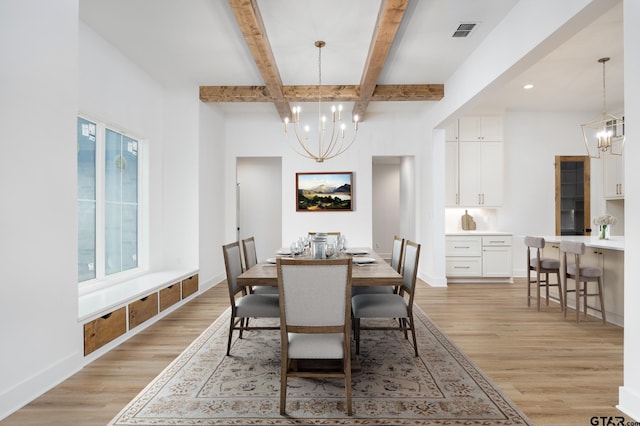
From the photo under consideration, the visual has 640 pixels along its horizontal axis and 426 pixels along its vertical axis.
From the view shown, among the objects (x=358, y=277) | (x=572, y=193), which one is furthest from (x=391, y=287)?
(x=572, y=193)

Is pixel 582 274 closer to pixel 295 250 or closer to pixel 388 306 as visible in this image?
pixel 388 306

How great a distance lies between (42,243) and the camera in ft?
8.09

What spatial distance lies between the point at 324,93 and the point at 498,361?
3831 mm

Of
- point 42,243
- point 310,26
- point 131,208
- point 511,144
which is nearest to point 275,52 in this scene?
point 310,26

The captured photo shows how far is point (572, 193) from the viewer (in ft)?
21.6

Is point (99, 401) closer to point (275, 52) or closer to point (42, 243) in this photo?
point (42, 243)

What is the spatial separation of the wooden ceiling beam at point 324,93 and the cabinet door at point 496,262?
261 cm

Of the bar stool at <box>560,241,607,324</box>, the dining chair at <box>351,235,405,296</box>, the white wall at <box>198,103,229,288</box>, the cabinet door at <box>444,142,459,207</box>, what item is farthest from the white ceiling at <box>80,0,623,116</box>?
the dining chair at <box>351,235,405,296</box>

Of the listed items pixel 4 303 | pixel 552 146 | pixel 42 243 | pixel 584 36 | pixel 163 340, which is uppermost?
pixel 584 36

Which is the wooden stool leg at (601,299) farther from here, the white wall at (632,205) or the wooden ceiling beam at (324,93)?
the wooden ceiling beam at (324,93)

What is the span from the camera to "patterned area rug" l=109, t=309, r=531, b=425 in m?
2.11

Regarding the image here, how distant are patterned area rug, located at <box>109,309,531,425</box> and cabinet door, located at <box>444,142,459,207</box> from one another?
366 centimetres

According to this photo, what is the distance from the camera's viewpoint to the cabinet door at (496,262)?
6.10 m

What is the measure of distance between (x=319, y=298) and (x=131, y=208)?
352 cm
